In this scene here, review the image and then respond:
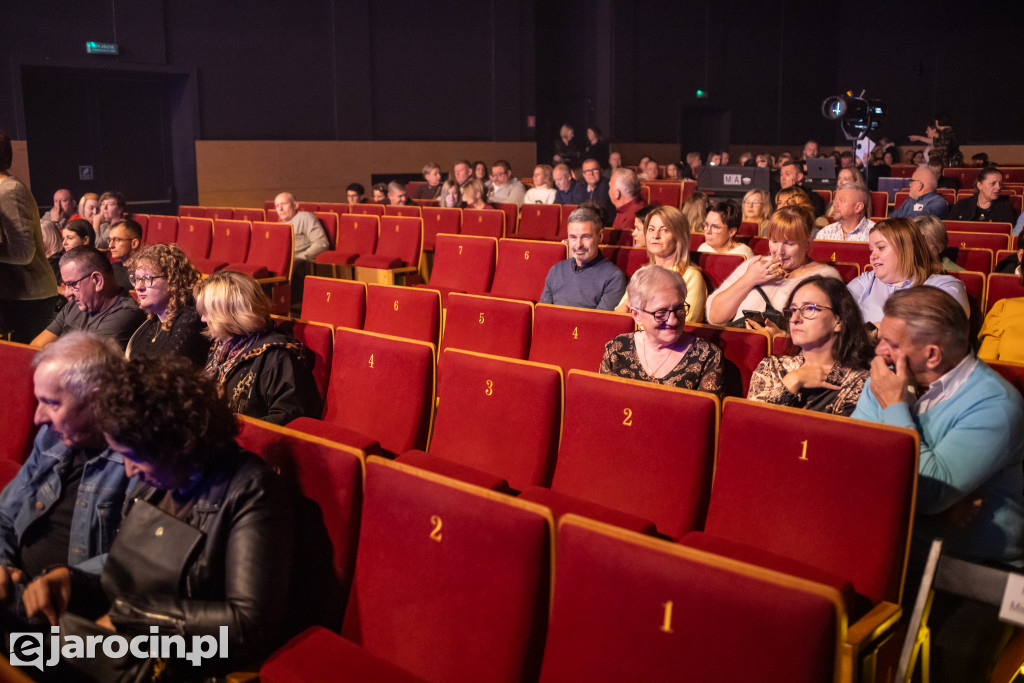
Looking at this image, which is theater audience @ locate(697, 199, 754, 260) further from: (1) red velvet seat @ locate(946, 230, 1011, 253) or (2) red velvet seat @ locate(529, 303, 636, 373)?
(1) red velvet seat @ locate(946, 230, 1011, 253)

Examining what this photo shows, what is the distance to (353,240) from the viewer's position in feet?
20.8

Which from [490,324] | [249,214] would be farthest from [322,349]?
[249,214]

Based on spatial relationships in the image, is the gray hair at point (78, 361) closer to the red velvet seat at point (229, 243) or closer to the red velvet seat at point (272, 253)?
the red velvet seat at point (272, 253)

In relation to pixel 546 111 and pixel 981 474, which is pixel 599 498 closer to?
pixel 981 474

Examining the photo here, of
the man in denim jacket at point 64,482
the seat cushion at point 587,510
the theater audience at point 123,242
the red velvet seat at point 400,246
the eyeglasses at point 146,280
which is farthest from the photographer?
the red velvet seat at point 400,246

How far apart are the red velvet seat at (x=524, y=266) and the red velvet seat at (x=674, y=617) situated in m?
2.97

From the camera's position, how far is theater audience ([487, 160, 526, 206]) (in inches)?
321

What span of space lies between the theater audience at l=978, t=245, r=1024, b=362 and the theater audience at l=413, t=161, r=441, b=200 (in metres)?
6.68

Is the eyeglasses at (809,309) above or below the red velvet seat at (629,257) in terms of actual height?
below

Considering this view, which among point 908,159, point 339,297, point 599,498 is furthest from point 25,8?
point 908,159

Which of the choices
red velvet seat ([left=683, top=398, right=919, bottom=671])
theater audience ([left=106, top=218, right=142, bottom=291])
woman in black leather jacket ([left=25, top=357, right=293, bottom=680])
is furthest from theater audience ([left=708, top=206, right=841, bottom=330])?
theater audience ([left=106, top=218, right=142, bottom=291])

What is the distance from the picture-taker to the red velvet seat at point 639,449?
6.10ft

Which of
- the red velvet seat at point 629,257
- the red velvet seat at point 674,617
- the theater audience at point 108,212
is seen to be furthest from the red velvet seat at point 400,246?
the red velvet seat at point 674,617

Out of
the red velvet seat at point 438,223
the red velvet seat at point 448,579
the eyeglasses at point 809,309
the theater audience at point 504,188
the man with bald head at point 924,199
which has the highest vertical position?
the theater audience at point 504,188
